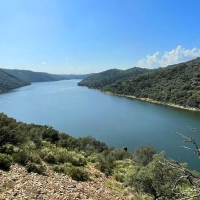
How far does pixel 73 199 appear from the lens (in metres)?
7.08

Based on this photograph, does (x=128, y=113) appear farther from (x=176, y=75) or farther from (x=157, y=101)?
(x=176, y=75)

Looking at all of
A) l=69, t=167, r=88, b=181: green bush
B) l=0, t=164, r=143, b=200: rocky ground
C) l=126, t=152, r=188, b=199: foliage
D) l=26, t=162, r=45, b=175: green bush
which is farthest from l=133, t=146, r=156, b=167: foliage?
l=26, t=162, r=45, b=175: green bush

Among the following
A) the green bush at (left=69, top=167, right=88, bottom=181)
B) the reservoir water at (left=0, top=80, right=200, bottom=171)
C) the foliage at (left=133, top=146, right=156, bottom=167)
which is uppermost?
the green bush at (left=69, top=167, right=88, bottom=181)

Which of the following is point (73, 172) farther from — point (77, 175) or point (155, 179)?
point (155, 179)

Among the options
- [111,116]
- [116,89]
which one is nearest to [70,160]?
[111,116]

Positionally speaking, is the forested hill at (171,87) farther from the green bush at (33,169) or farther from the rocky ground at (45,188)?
the green bush at (33,169)

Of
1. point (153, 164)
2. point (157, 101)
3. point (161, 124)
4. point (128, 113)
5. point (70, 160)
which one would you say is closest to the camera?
point (153, 164)

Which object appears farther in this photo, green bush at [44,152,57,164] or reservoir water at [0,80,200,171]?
reservoir water at [0,80,200,171]

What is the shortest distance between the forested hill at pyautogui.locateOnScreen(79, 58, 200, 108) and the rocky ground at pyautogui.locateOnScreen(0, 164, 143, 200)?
6749cm

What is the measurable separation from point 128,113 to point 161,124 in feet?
49.7

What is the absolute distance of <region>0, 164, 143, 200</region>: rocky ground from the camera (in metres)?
6.63

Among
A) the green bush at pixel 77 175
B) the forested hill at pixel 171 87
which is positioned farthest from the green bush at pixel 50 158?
the forested hill at pixel 171 87

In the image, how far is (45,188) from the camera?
24.4 feet

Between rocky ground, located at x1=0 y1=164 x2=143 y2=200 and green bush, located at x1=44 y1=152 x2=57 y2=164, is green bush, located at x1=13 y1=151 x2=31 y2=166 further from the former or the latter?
green bush, located at x1=44 y1=152 x2=57 y2=164
